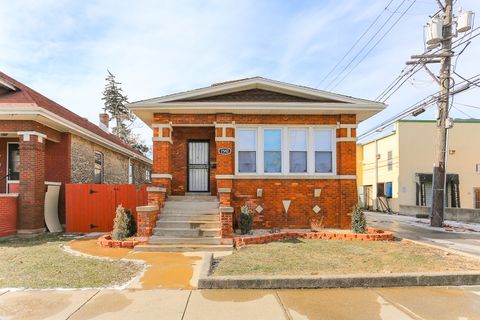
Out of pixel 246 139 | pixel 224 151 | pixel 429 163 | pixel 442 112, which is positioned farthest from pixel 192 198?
pixel 429 163

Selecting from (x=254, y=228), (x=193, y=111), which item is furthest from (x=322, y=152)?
(x=193, y=111)

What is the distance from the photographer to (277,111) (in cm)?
1106

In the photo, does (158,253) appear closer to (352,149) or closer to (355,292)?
(355,292)

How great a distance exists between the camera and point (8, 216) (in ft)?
35.5

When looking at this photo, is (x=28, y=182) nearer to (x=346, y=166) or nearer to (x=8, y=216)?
(x=8, y=216)

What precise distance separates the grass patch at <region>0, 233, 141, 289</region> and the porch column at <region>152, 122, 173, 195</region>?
3.41m

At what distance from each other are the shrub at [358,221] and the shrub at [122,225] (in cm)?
666

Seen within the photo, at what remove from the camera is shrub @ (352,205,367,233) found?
10.3 meters

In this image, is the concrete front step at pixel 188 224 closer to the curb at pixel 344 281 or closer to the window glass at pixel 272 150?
the window glass at pixel 272 150

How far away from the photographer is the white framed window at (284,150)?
446 inches

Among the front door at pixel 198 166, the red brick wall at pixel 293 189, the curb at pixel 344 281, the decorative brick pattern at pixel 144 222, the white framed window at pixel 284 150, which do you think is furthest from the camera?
the front door at pixel 198 166

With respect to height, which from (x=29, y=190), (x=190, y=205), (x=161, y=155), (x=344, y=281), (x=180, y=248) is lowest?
(x=180, y=248)

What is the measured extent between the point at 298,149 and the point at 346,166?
1.66 m

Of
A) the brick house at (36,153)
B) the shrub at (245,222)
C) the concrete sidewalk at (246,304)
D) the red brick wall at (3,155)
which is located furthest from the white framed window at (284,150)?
the red brick wall at (3,155)
